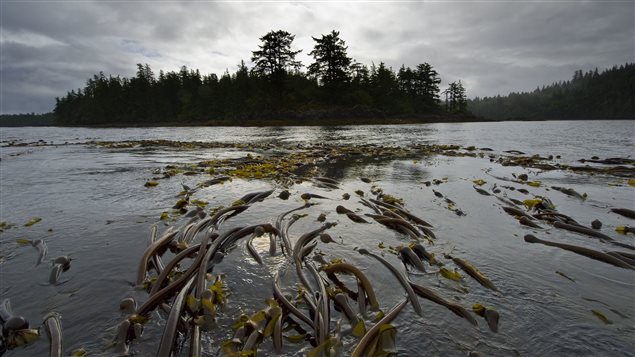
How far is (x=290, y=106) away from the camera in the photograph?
211 feet

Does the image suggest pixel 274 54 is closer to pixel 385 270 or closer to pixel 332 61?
pixel 332 61

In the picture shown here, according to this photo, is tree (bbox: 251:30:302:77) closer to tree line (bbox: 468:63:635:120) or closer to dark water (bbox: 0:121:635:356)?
dark water (bbox: 0:121:635:356)

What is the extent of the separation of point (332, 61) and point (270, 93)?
15202mm

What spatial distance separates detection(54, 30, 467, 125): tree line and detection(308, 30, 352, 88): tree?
204 mm

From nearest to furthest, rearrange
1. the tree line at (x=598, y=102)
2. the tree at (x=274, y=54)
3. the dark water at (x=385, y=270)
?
the dark water at (x=385, y=270) < the tree at (x=274, y=54) < the tree line at (x=598, y=102)

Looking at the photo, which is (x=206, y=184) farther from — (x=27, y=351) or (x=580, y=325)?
(x=580, y=325)

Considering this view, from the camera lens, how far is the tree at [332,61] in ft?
216

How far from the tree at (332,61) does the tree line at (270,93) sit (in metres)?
0.20

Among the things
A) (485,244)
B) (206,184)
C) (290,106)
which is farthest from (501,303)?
(290,106)

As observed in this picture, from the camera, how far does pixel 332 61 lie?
66312mm

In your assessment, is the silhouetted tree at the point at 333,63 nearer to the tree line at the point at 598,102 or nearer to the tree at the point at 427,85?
the tree at the point at 427,85

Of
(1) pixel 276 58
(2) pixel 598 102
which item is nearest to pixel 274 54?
(1) pixel 276 58

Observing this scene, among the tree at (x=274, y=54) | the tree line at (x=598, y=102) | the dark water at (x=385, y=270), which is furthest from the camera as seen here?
the tree line at (x=598, y=102)

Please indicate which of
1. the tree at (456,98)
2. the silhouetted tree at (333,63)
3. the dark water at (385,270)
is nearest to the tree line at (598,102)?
the tree at (456,98)
